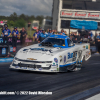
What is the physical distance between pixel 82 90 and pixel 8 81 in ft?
7.15

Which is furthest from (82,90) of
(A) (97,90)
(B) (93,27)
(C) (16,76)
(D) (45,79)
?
(B) (93,27)

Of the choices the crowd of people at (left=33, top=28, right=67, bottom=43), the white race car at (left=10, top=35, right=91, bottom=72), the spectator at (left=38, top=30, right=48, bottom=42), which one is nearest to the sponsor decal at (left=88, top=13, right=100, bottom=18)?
the crowd of people at (left=33, top=28, right=67, bottom=43)

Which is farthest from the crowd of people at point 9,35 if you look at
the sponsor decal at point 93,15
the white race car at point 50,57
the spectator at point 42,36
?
the sponsor decal at point 93,15

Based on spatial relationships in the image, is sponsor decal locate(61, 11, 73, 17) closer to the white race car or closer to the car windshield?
A: the white race car

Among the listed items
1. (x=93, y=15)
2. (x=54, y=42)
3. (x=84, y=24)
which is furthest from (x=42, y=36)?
(x=93, y=15)

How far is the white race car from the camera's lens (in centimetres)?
744

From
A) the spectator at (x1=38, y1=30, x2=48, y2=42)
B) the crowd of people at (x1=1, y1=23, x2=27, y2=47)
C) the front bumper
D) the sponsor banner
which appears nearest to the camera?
the front bumper

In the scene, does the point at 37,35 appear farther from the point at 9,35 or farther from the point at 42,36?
the point at 9,35

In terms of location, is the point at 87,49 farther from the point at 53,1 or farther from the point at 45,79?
the point at 53,1

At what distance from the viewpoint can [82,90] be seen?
18.7 feet

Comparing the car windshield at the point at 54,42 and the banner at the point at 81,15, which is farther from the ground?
the banner at the point at 81,15

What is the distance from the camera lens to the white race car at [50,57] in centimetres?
744

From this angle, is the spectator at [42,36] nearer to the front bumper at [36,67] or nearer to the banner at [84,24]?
the front bumper at [36,67]

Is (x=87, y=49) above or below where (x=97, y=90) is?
above
